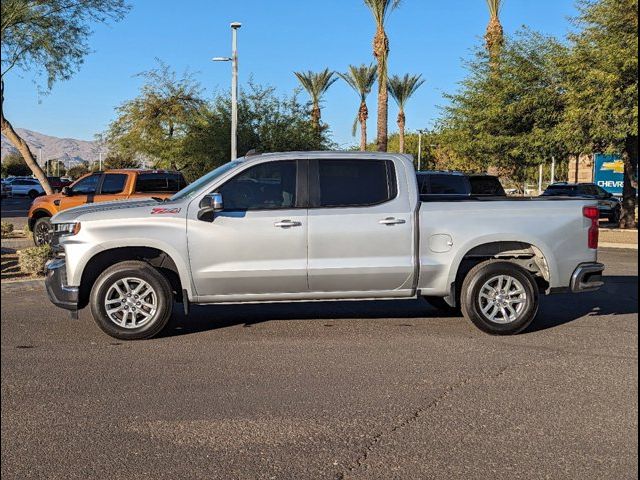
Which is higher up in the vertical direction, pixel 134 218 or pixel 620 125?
pixel 620 125

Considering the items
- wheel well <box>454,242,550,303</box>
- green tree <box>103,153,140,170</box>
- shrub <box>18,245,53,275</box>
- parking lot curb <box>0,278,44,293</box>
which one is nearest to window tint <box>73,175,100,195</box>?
shrub <box>18,245,53,275</box>

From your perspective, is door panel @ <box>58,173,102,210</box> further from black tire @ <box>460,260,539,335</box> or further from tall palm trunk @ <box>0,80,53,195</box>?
black tire @ <box>460,260,539,335</box>

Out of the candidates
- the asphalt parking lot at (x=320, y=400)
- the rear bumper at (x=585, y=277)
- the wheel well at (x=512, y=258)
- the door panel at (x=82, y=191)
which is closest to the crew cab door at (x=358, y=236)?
the asphalt parking lot at (x=320, y=400)

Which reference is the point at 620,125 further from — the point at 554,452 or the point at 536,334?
the point at 554,452

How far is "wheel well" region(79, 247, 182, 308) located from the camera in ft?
24.5

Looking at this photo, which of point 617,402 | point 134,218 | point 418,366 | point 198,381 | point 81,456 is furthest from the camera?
point 134,218

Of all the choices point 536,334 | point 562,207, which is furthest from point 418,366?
point 562,207

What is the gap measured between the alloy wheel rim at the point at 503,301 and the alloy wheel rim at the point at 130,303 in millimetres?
3529

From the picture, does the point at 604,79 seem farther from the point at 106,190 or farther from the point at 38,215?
the point at 38,215

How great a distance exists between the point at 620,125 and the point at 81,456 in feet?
65.5

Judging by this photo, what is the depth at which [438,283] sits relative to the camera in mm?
7695

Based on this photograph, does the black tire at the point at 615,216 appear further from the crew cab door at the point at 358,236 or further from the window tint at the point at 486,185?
the crew cab door at the point at 358,236

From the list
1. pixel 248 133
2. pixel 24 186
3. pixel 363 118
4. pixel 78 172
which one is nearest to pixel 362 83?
pixel 363 118

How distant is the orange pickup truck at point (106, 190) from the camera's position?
16.4 m
